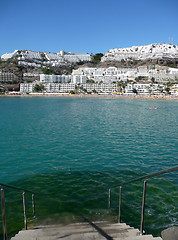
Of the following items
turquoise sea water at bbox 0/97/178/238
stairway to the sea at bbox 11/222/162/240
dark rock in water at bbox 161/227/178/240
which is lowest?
turquoise sea water at bbox 0/97/178/238

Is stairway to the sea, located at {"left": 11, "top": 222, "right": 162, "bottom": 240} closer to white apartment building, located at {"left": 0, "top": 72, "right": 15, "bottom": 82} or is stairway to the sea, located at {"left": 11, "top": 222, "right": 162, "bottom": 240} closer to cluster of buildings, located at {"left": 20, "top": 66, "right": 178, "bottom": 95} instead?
cluster of buildings, located at {"left": 20, "top": 66, "right": 178, "bottom": 95}

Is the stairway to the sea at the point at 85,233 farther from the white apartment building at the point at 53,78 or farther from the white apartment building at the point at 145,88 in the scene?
the white apartment building at the point at 53,78

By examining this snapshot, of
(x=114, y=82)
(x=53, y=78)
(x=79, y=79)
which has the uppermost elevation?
(x=53, y=78)

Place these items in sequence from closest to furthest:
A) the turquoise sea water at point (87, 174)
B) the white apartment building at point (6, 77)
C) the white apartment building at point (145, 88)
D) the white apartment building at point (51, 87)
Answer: the turquoise sea water at point (87, 174)
the white apartment building at point (145, 88)
the white apartment building at point (51, 87)
the white apartment building at point (6, 77)

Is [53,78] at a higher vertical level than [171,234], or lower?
higher

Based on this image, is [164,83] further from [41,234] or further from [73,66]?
[41,234]

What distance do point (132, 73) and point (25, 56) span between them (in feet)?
342

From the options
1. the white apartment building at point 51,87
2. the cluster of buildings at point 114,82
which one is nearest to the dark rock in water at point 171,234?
the cluster of buildings at point 114,82

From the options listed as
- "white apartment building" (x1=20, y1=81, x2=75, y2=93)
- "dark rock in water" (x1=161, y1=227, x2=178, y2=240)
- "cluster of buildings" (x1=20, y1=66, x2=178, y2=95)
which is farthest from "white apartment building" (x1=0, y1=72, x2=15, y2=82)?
"dark rock in water" (x1=161, y1=227, x2=178, y2=240)

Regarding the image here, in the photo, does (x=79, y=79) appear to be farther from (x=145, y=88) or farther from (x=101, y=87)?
(x=145, y=88)

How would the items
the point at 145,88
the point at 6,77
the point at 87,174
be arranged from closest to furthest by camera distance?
the point at 87,174 < the point at 145,88 < the point at 6,77

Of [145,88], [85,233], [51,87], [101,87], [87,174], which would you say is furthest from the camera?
[51,87]

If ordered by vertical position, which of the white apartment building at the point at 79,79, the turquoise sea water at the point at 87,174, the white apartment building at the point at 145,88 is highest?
the white apartment building at the point at 79,79

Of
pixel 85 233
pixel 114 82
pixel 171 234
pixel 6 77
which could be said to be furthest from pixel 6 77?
pixel 171 234
